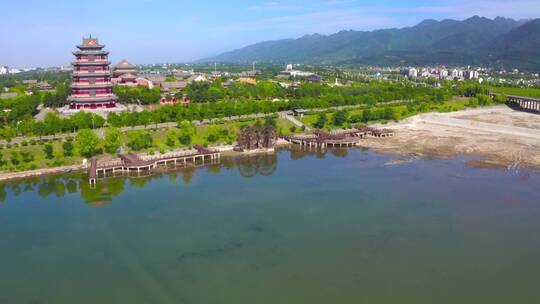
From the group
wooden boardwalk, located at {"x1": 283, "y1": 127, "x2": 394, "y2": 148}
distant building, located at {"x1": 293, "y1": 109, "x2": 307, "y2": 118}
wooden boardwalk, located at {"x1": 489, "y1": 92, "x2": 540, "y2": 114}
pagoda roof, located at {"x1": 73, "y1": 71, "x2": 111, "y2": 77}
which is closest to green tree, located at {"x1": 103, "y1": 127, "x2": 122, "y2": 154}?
pagoda roof, located at {"x1": 73, "y1": 71, "x2": 111, "y2": 77}

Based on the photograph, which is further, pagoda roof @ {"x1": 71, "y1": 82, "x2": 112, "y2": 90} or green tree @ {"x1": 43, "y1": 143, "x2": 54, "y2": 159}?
pagoda roof @ {"x1": 71, "y1": 82, "x2": 112, "y2": 90}

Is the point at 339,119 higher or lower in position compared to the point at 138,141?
lower

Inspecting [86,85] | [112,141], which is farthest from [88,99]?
[112,141]

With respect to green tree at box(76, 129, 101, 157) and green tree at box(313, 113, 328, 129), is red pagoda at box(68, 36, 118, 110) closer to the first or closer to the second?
green tree at box(76, 129, 101, 157)

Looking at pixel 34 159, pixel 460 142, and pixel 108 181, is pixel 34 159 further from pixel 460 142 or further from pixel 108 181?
pixel 460 142

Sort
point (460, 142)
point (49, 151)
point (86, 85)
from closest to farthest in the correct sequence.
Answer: point (49, 151) → point (460, 142) → point (86, 85)

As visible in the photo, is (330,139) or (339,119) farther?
(339,119)

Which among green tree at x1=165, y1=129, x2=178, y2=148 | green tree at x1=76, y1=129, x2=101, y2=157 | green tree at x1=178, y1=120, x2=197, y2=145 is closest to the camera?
green tree at x1=76, y1=129, x2=101, y2=157

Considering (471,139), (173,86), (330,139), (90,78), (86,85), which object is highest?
(90,78)

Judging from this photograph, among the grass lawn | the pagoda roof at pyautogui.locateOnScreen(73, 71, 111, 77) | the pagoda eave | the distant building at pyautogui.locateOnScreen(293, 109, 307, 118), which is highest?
the pagoda roof at pyautogui.locateOnScreen(73, 71, 111, 77)
